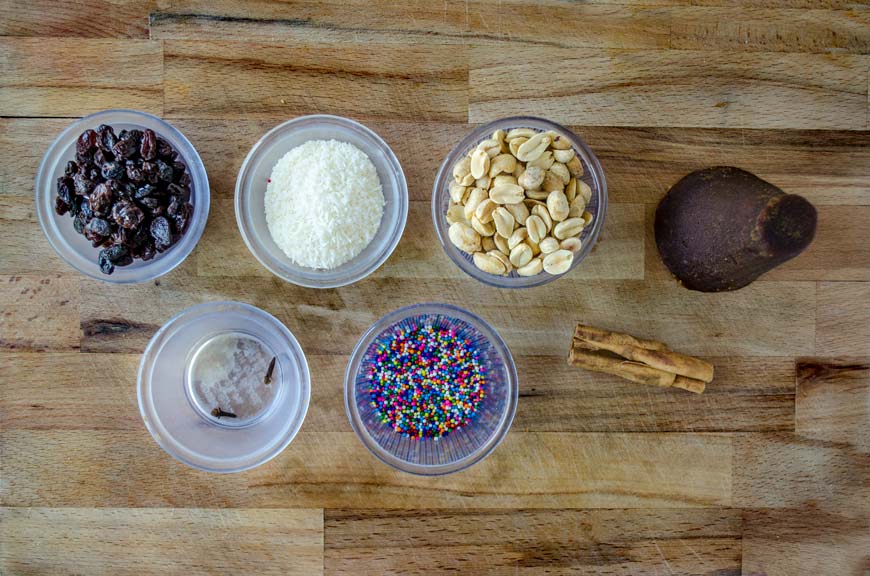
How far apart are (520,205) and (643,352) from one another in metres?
0.42

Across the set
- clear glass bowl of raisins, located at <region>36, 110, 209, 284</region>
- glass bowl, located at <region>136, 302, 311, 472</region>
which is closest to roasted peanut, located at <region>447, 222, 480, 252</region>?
glass bowl, located at <region>136, 302, 311, 472</region>

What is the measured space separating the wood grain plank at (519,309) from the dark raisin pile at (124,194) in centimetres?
14

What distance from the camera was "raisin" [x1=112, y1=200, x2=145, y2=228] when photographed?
1.24 metres

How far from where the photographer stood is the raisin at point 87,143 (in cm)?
128

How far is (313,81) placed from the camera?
55.4 inches

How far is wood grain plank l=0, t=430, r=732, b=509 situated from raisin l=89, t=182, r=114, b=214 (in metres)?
0.50

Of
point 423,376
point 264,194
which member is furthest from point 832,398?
point 264,194

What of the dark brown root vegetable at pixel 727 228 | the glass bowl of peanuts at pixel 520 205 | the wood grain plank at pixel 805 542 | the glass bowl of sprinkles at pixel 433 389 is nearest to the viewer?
the dark brown root vegetable at pixel 727 228

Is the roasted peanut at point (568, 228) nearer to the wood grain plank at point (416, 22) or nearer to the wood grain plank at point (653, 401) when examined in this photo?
the wood grain plank at point (653, 401)

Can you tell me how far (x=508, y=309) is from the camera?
1.43m

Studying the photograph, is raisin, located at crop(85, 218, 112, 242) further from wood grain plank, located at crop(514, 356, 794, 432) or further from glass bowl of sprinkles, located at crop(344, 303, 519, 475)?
wood grain plank, located at crop(514, 356, 794, 432)


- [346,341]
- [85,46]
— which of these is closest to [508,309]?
[346,341]

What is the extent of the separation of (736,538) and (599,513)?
328mm

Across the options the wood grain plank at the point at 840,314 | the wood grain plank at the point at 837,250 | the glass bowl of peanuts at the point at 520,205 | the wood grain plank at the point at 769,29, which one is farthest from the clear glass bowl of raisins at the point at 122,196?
the wood grain plank at the point at 840,314
